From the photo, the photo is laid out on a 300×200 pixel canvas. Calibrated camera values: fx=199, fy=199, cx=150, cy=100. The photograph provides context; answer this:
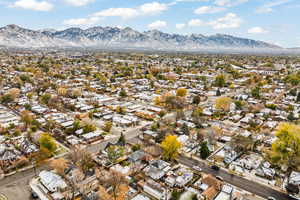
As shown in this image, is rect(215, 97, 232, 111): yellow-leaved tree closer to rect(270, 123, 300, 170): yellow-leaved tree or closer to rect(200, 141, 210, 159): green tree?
rect(270, 123, 300, 170): yellow-leaved tree

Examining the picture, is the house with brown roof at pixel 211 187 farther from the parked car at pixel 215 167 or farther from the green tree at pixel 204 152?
the green tree at pixel 204 152

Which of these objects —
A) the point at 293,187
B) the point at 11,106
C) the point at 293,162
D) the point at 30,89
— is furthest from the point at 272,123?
the point at 30,89

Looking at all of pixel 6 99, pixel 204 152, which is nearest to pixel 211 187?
pixel 204 152

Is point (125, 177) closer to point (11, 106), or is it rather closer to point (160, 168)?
point (160, 168)

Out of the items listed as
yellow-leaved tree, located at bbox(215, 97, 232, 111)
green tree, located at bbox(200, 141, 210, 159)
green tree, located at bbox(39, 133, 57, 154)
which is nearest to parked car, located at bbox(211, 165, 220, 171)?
green tree, located at bbox(200, 141, 210, 159)

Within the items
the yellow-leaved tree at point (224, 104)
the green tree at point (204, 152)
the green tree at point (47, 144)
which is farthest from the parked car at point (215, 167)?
the yellow-leaved tree at point (224, 104)
